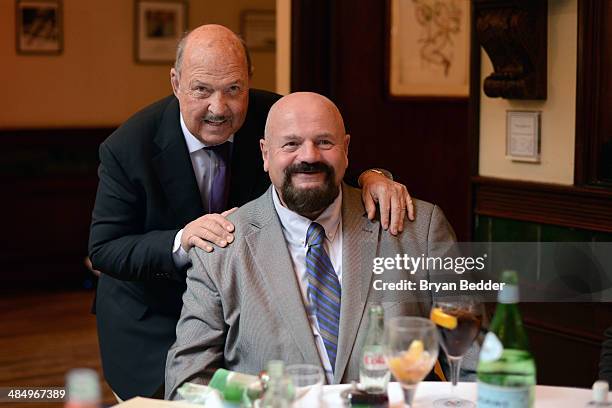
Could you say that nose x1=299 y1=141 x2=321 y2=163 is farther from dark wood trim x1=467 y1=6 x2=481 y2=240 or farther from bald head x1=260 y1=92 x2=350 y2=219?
dark wood trim x1=467 y1=6 x2=481 y2=240

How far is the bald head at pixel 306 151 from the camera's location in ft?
8.66

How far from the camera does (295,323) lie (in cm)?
255

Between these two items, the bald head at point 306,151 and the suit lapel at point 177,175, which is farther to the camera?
the suit lapel at point 177,175

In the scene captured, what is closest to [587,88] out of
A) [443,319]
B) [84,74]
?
[443,319]

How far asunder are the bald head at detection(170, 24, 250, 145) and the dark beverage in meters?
1.19

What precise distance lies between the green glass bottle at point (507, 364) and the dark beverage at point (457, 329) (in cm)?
5

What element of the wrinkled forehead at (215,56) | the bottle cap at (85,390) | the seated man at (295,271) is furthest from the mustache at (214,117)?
the bottle cap at (85,390)

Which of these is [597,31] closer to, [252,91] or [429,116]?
[252,91]

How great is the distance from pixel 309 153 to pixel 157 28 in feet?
20.8

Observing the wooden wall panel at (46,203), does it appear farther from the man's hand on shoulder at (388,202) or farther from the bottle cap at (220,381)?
the bottle cap at (220,381)

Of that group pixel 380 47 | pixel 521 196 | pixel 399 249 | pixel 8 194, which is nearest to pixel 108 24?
pixel 8 194

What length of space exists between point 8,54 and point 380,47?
3.73m

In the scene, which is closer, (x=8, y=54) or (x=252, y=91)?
(x=252, y=91)

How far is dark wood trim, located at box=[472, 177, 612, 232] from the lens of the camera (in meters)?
3.66
